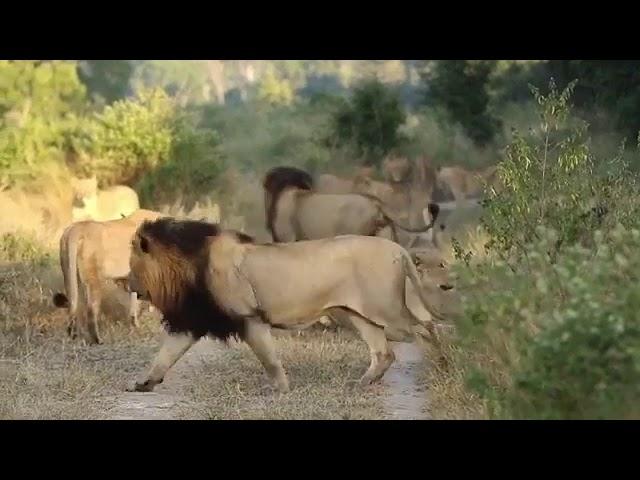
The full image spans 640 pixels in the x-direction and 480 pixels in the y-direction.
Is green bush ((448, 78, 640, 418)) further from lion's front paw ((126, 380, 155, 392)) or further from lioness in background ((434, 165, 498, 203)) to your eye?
lioness in background ((434, 165, 498, 203))

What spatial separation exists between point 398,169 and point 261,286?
9770mm

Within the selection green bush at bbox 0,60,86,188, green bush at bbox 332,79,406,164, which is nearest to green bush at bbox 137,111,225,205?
green bush at bbox 0,60,86,188

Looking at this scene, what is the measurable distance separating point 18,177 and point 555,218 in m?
8.64

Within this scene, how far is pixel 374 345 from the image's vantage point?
336 inches

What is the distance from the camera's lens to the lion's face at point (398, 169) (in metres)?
17.7

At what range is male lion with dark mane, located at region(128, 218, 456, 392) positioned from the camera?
8320 millimetres

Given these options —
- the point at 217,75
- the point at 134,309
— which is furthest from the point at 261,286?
the point at 217,75

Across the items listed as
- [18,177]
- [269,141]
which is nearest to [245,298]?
[18,177]

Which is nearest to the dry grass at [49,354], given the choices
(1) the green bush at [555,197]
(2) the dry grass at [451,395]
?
(2) the dry grass at [451,395]

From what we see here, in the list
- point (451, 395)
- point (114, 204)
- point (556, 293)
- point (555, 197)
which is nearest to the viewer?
point (556, 293)

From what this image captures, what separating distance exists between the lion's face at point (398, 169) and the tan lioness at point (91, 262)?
7.36m

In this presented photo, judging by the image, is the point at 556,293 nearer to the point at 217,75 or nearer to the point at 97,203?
the point at 97,203

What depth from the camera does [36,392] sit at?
832 cm
